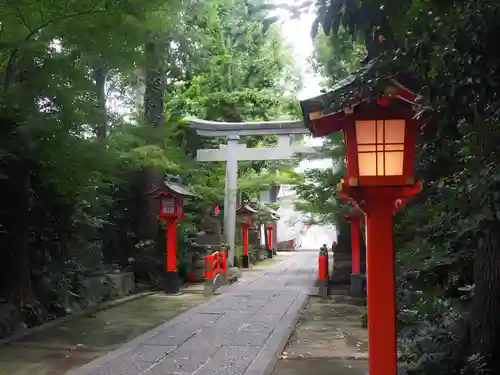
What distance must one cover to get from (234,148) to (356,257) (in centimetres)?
803

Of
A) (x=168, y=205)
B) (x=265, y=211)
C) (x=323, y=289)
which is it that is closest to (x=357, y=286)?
(x=323, y=289)

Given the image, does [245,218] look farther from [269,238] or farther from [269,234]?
[269,234]

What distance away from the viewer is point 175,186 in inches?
610

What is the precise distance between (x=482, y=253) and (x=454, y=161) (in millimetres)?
1738

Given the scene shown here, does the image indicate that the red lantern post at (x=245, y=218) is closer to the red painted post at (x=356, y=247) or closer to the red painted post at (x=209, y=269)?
the red painted post at (x=209, y=269)

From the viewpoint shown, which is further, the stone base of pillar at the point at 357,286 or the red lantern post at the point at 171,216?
the red lantern post at the point at 171,216

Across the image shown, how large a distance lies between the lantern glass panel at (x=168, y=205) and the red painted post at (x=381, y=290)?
33.9 feet

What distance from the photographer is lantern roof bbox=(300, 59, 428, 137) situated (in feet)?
12.0

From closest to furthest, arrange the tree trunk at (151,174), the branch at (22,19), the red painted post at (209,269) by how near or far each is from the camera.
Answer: the branch at (22,19), the red painted post at (209,269), the tree trunk at (151,174)

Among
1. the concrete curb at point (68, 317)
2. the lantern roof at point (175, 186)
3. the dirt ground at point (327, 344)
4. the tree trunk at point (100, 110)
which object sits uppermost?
the tree trunk at point (100, 110)

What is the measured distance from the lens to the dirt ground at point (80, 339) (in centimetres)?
720

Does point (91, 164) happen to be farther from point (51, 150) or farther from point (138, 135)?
point (138, 135)

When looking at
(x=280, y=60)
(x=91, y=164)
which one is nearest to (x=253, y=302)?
(x=91, y=164)

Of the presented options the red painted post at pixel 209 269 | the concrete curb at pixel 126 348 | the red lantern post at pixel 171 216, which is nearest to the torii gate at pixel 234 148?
the red painted post at pixel 209 269
